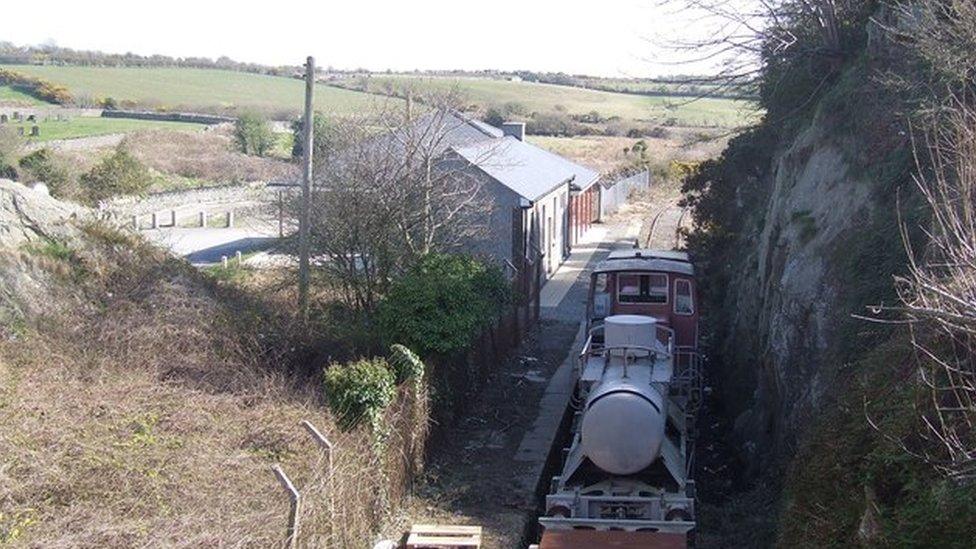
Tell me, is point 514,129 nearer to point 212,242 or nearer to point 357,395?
point 212,242

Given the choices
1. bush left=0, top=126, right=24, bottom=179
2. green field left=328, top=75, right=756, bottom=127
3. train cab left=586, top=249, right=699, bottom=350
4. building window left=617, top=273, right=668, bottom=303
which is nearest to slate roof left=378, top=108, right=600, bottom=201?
train cab left=586, top=249, right=699, bottom=350

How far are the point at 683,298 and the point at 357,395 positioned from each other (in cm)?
831

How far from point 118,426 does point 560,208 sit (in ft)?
94.9

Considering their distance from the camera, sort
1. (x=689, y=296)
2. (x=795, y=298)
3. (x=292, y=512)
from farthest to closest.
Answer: (x=689, y=296)
(x=795, y=298)
(x=292, y=512)

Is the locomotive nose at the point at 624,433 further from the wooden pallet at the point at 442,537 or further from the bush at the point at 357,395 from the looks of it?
the bush at the point at 357,395

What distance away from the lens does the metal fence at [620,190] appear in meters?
58.7

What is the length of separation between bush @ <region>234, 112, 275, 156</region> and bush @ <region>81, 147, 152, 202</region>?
2604 centimetres

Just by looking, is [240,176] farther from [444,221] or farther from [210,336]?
[210,336]

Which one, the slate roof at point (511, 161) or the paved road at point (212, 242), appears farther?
the paved road at point (212, 242)

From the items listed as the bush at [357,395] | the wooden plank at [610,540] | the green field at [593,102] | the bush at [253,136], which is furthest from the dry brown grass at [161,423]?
the green field at [593,102]

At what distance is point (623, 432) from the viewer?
15.3 m

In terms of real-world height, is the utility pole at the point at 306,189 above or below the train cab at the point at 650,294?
above

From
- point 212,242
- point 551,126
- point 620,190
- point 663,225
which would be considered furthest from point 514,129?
point 551,126

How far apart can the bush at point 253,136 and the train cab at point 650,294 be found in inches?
1796
